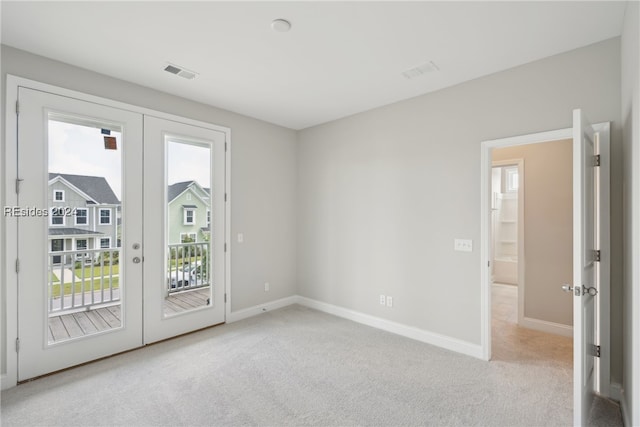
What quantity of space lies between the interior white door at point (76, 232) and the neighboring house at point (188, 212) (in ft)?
1.24

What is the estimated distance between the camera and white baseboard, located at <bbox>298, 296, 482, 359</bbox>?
10.0ft

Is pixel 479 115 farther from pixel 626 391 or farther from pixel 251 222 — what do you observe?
pixel 251 222

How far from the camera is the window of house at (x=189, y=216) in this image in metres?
3.59

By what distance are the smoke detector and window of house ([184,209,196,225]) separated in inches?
59.2

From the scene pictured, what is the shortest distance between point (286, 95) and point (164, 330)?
302 centimetres

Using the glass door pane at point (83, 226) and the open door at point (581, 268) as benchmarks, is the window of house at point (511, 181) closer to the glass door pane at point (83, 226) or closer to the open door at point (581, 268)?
the open door at point (581, 268)

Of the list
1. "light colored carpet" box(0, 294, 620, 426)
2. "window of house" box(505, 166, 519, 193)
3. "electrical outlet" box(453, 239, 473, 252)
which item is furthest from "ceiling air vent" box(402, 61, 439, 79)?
"window of house" box(505, 166, 519, 193)

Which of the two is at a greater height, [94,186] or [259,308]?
[94,186]

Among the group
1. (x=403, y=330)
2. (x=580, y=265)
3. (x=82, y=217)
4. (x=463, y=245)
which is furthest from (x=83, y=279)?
(x=580, y=265)

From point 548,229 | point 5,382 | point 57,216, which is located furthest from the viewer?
point 548,229

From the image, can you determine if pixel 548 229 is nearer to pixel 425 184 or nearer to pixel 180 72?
pixel 425 184

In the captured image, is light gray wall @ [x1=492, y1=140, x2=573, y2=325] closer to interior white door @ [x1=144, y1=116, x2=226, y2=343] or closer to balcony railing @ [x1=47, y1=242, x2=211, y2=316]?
interior white door @ [x1=144, y1=116, x2=226, y2=343]

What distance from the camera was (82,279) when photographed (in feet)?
9.36

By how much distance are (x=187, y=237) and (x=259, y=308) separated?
4.87 ft
